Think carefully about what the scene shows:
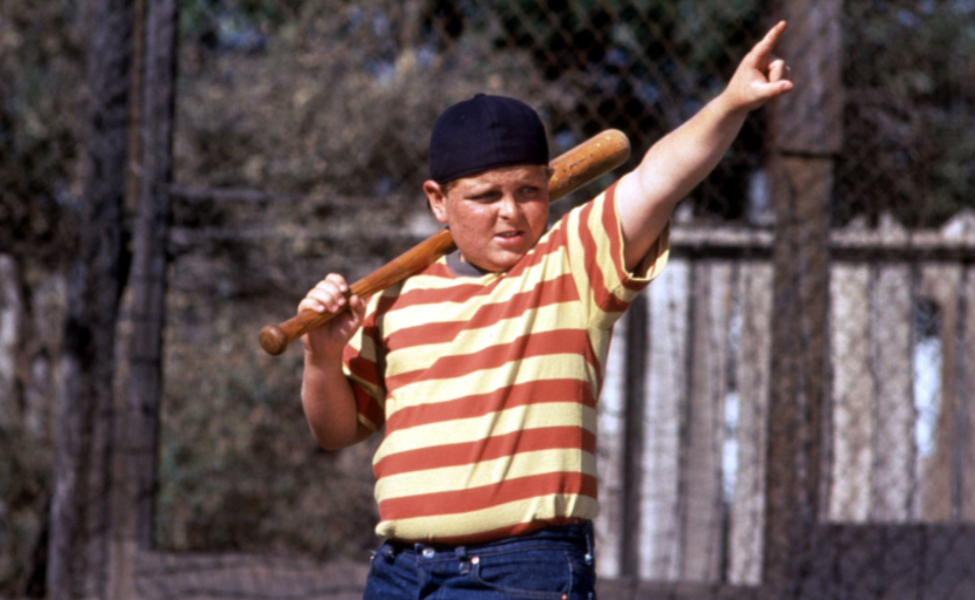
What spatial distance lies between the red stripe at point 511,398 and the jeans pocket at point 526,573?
0.20m

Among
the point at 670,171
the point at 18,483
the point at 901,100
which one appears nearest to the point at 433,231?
the point at 901,100

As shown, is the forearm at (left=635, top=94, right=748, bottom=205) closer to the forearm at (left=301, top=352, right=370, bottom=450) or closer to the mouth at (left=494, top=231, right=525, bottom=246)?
the mouth at (left=494, top=231, right=525, bottom=246)

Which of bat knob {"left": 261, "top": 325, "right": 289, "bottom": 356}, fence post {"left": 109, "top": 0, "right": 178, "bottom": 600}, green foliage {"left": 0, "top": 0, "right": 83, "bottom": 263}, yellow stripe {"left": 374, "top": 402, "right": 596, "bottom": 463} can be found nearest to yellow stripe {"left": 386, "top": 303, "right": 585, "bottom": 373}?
yellow stripe {"left": 374, "top": 402, "right": 596, "bottom": 463}

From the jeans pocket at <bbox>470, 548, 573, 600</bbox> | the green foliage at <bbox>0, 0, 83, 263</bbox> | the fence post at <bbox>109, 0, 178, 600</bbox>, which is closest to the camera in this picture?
the jeans pocket at <bbox>470, 548, 573, 600</bbox>

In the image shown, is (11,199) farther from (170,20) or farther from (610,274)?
(610,274)

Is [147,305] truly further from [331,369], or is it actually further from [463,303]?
[463,303]

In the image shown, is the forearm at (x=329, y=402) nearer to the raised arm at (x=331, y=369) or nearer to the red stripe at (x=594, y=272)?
the raised arm at (x=331, y=369)

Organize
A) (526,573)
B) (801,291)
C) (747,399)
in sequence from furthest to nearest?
1. (747,399)
2. (801,291)
3. (526,573)

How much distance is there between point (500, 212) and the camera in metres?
1.56

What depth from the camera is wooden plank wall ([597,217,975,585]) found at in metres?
3.43

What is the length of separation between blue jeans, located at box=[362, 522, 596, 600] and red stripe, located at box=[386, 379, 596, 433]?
18 centimetres

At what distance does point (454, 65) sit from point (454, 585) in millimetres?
3795

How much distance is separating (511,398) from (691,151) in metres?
0.44

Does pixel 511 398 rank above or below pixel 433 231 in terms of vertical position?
below
